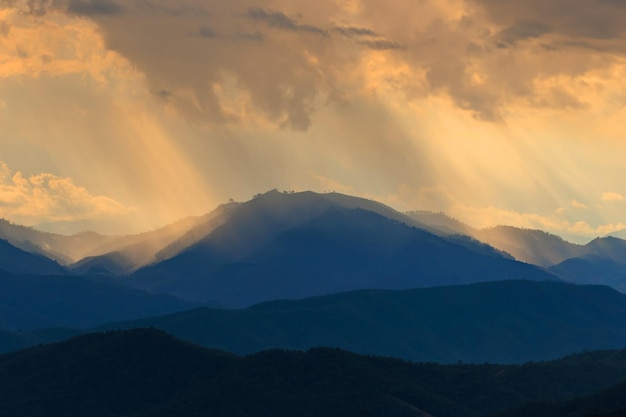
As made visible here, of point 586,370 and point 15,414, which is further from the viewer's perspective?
point 586,370

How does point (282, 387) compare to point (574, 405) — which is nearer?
point (574, 405)

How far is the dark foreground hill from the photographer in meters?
177

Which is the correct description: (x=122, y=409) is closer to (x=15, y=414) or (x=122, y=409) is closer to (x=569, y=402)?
(x=15, y=414)

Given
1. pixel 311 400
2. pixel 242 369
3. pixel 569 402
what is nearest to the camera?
pixel 569 402

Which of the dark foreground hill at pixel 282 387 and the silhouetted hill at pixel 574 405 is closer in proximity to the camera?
the silhouetted hill at pixel 574 405

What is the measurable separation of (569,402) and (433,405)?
Answer: 2748 cm

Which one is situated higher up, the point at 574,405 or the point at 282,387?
the point at 574,405

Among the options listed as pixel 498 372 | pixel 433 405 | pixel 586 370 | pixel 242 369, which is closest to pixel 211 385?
pixel 242 369

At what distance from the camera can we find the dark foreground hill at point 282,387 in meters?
177

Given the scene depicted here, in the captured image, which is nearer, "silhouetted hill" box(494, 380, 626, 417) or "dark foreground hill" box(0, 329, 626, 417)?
"silhouetted hill" box(494, 380, 626, 417)

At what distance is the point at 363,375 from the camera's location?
184625 millimetres

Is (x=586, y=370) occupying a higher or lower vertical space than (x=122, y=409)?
higher

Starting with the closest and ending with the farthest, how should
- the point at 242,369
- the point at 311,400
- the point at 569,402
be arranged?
the point at 569,402, the point at 311,400, the point at 242,369

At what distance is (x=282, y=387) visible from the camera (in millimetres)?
183875
